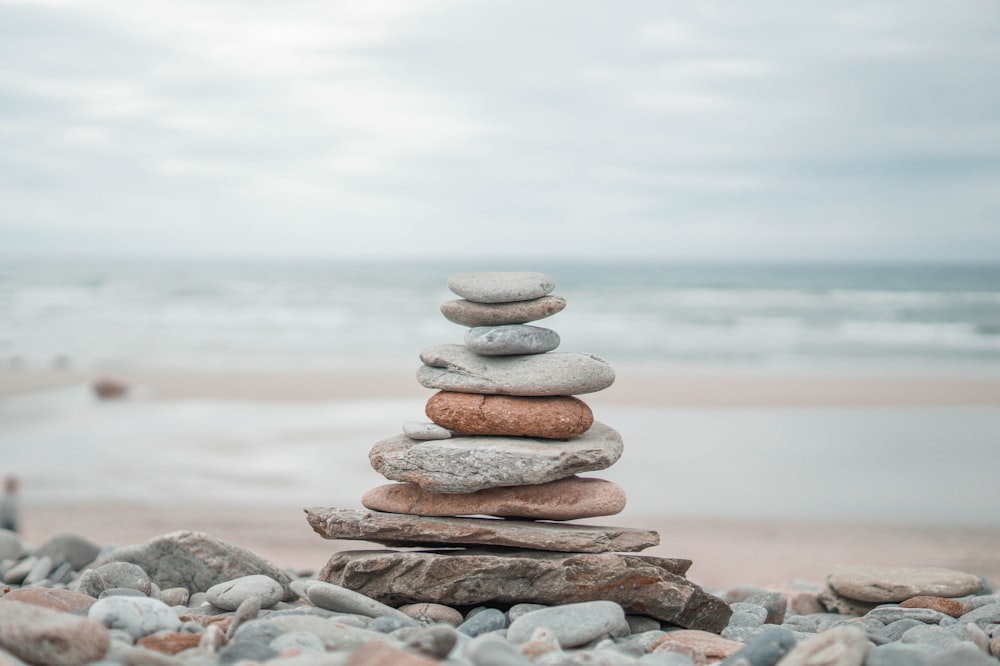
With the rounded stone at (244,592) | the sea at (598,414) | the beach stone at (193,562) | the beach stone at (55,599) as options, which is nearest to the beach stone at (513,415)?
the rounded stone at (244,592)

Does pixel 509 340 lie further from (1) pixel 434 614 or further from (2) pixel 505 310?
(1) pixel 434 614

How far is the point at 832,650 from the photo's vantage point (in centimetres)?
395

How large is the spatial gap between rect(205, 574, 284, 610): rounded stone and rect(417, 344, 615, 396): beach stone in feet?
5.03

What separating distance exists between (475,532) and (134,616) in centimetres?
187

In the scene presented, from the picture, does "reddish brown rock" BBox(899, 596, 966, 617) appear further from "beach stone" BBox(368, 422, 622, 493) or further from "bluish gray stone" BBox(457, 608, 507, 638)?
"bluish gray stone" BBox(457, 608, 507, 638)

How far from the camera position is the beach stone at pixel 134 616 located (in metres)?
4.50

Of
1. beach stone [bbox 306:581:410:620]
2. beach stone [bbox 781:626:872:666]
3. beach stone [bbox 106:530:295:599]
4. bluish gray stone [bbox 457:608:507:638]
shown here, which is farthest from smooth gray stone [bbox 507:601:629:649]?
beach stone [bbox 106:530:295:599]

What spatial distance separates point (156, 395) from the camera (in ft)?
61.4

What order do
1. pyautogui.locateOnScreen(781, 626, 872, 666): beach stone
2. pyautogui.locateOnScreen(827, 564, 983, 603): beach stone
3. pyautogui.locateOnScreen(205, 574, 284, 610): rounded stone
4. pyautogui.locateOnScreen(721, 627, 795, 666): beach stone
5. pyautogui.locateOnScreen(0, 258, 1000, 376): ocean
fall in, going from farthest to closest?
pyautogui.locateOnScreen(0, 258, 1000, 376): ocean < pyautogui.locateOnScreen(827, 564, 983, 603): beach stone < pyautogui.locateOnScreen(205, 574, 284, 610): rounded stone < pyautogui.locateOnScreen(721, 627, 795, 666): beach stone < pyautogui.locateOnScreen(781, 626, 872, 666): beach stone

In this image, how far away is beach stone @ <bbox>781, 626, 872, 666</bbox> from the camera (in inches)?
153

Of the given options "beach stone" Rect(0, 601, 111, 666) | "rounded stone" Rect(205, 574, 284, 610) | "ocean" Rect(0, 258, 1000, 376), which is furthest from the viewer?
"ocean" Rect(0, 258, 1000, 376)

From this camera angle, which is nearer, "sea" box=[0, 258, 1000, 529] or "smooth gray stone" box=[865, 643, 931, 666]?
"smooth gray stone" box=[865, 643, 931, 666]

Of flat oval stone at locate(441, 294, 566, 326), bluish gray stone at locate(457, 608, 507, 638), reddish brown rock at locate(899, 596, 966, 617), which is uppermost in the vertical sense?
flat oval stone at locate(441, 294, 566, 326)

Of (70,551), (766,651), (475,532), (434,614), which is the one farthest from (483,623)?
(70,551)
